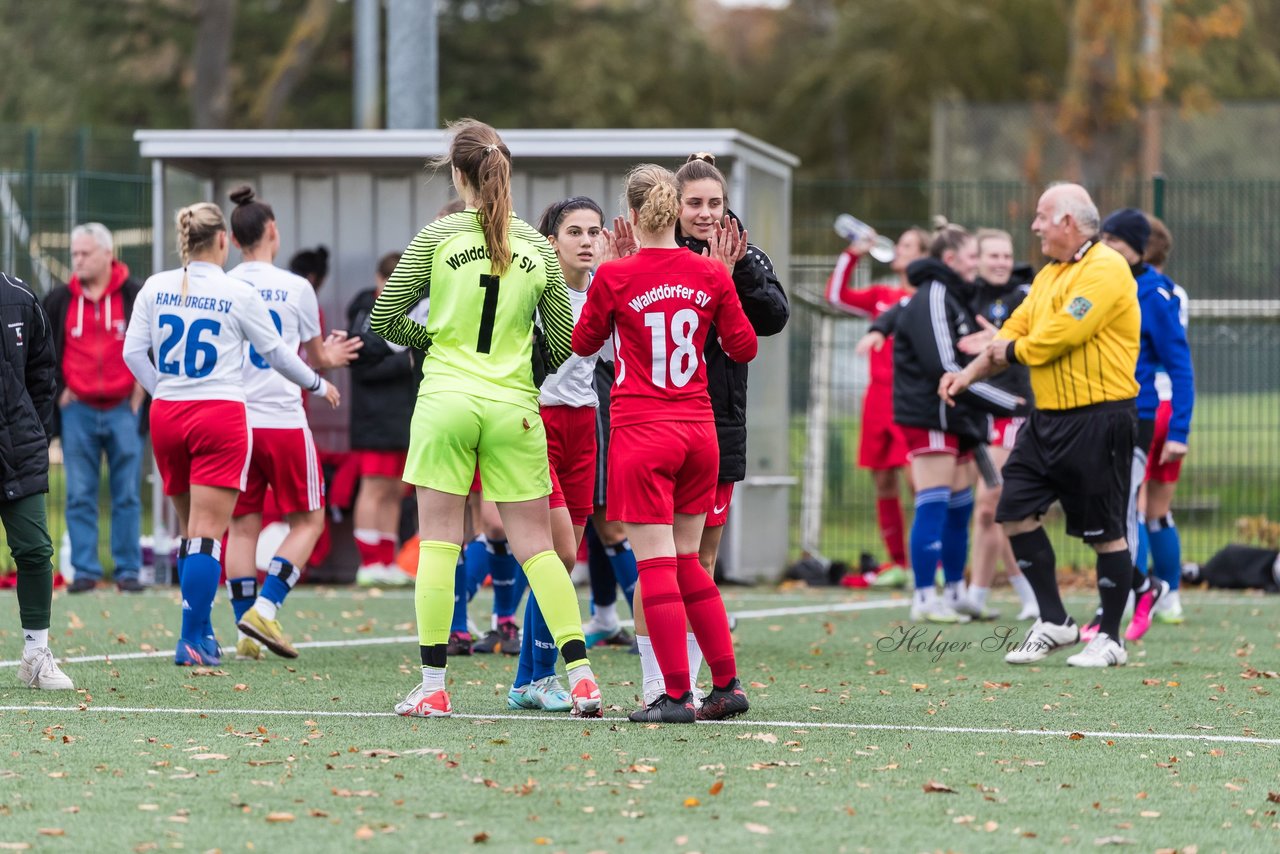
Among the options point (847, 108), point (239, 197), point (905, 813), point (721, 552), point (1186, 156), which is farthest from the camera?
point (847, 108)

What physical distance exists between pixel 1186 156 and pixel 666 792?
1962 centimetres

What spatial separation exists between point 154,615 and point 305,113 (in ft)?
62.4

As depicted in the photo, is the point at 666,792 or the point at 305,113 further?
the point at 305,113

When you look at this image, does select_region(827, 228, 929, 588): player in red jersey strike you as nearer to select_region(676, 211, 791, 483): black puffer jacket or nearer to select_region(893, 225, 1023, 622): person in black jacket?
select_region(893, 225, 1023, 622): person in black jacket

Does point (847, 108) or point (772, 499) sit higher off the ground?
point (847, 108)

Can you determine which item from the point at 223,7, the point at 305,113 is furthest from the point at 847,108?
the point at 223,7

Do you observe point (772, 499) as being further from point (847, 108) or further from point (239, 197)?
point (847, 108)

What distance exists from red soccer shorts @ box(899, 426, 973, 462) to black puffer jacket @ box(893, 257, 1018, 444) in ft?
0.15

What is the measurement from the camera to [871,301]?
40.4 feet

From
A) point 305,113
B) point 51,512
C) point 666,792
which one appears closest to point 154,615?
point 51,512

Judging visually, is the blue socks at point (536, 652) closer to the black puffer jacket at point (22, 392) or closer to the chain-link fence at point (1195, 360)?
the black puffer jacket at point (22, 392)

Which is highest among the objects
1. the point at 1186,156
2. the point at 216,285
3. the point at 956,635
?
the point at 1186,156

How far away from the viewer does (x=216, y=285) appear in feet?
25.5

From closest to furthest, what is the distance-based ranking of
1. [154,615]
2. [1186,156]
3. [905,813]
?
1. [905,813]
2. [154,615]
3. [1186,156]
